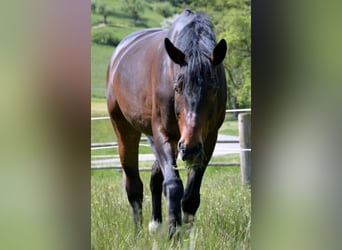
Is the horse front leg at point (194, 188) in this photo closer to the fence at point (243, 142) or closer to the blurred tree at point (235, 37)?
the fence at point (243, 142)

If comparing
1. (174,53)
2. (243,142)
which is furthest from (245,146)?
(174,53)

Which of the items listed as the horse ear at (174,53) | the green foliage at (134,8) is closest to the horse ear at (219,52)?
the horse ear at (174,53)

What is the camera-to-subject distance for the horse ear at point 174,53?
Answer: 2564mm

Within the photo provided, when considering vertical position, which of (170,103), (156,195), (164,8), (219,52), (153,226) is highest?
(164,8)

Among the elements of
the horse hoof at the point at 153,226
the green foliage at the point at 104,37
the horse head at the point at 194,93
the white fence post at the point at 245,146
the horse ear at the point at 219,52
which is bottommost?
the horse hoof at the point at 153,226

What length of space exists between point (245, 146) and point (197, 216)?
0.41 meters

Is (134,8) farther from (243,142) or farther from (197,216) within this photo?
(197,216)

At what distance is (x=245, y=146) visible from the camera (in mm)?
2727

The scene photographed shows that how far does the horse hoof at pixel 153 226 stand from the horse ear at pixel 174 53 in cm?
77
